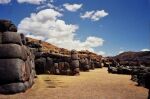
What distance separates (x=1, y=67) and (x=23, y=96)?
2.06 m

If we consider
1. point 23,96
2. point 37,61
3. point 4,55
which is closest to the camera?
point 23,96

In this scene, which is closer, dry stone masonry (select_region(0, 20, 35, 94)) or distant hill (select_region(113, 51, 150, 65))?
dry stone masonry (select_region(0, 20, 35, 94))

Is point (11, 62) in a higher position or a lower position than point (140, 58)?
lower

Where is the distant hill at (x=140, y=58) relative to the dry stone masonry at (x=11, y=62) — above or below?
above

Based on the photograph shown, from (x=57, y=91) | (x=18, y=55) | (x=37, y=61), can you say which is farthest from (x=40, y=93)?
(x=37, y=61)

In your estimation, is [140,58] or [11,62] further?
[140,58]

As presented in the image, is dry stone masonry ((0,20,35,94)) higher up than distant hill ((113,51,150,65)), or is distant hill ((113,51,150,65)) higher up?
distant hill ((113,51,150,65))

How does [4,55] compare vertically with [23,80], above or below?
above

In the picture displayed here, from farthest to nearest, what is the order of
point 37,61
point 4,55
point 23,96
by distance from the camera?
point 37,61 → point 4,55 → point 23,96

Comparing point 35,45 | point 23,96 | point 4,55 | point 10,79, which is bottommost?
point 23,96

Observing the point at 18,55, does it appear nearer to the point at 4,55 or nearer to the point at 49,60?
the point at 4,55

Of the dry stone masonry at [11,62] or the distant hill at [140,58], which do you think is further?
the distant hill at [140,58]

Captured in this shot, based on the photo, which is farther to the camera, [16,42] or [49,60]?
[49,60]

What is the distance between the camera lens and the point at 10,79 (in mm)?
14469
